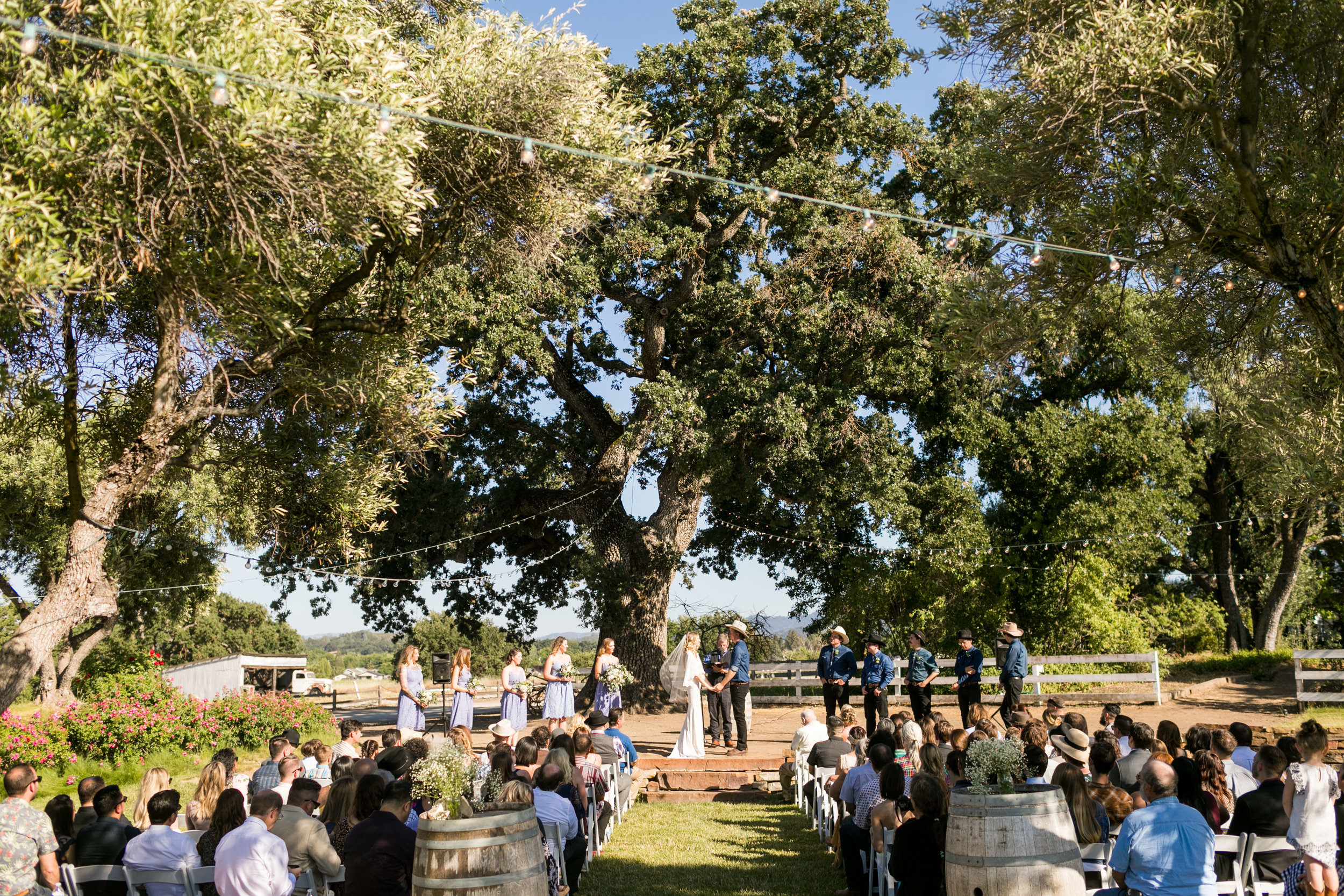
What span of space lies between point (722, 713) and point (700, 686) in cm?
116

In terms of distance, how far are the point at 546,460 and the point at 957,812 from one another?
16071 millimetres

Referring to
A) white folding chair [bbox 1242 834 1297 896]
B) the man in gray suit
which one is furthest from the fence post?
white folding chair [bbox 1242 834 1297 896]

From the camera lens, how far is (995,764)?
514cm

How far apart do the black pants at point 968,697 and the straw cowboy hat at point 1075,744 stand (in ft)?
16.0

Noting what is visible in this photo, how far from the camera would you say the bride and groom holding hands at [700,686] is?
12.7 metres

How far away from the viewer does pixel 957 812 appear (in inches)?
190

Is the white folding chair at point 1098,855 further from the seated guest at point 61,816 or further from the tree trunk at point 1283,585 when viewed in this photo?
the tree trunk at point 1283,585

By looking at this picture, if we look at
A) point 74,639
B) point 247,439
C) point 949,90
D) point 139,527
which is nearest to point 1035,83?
point 247,439

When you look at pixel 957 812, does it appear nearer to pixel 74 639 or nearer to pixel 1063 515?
pixel 1063 515

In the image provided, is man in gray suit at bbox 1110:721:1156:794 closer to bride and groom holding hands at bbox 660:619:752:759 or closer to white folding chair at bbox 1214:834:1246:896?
white folding chair at bbox 1214:834:1246:896

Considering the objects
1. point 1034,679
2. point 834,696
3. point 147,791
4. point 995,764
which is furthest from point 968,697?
point 147,791

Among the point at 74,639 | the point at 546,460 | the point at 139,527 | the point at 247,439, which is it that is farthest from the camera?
the point at 74,639

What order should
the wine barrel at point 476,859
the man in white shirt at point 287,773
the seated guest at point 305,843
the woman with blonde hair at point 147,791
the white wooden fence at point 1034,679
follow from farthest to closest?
the white wooden fence at point 1034,679 < the man in white shirt at point 287,773 < the woman with blonde hair at point 147,791 < the seated guest at point 305,843 < the wine barrel at point 476,859

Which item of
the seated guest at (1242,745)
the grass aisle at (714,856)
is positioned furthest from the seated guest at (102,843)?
the seated guest at (1242,745)
